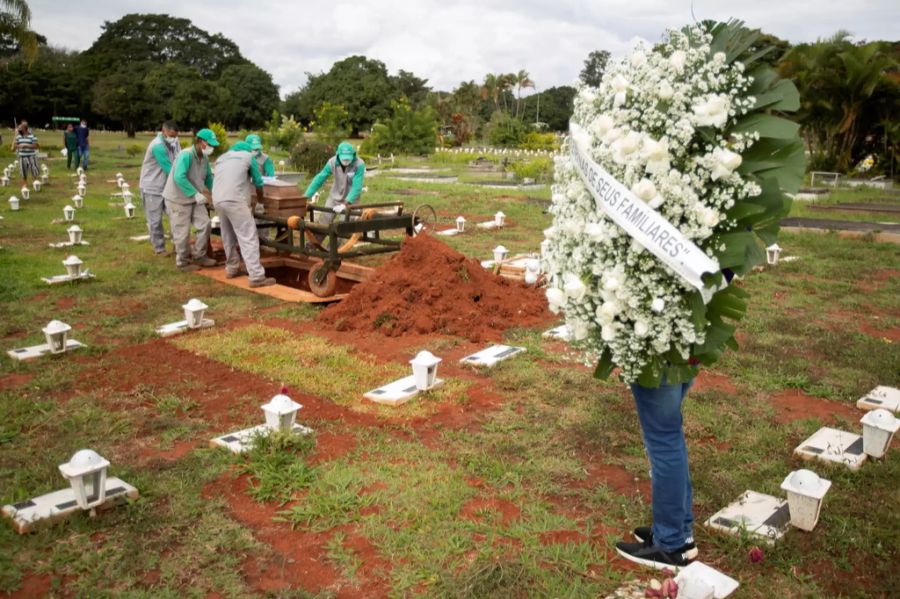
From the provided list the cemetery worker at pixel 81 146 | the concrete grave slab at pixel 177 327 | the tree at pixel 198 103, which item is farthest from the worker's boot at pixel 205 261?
the tree at pixel 198 103

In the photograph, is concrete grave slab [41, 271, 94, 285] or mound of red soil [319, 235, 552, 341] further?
concrete grave slab [41, 271, 94, 285]

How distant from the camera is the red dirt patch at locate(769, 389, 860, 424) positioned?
4516 mm

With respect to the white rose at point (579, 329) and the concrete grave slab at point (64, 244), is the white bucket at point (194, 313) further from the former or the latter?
the concrete grave slab at point (64, 244)

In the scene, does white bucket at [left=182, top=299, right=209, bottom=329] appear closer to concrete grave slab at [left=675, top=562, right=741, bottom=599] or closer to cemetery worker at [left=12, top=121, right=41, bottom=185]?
concrete grave slab at [left=675, top=562, right=741, bottom=599]

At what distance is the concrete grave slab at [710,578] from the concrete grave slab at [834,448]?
4.72 feet

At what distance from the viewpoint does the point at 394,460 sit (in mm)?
3871

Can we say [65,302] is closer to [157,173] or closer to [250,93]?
[157,173]

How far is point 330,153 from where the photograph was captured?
22.6m

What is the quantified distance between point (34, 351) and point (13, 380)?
565 mm

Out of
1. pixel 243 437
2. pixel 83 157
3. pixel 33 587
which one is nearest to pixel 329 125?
pixel 83 157

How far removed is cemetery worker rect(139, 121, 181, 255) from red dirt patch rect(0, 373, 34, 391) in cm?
474

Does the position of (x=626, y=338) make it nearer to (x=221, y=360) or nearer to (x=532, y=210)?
(x=221, y=360)

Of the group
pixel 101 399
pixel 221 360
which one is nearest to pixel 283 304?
pixel 221 360

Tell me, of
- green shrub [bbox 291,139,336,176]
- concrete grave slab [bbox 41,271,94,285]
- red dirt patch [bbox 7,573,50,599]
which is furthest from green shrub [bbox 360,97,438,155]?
red dirt patch [bbox 7,573,50,599]
